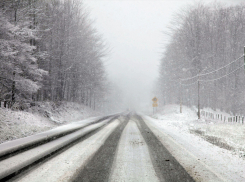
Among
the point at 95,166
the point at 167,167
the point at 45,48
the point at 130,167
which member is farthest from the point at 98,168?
the point at 45,48

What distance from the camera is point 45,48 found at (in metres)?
16.2

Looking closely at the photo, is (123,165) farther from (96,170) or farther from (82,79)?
(82,79)

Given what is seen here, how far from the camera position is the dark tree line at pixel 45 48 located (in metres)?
9.69

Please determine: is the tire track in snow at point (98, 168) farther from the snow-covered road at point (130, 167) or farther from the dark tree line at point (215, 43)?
the dark tree line at point (215, 43)

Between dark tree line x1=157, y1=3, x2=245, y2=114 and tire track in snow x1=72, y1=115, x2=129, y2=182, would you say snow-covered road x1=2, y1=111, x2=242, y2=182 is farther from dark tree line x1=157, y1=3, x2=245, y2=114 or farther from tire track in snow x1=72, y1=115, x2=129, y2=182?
dark tree line x1=157, y1=3, x2=245, y2=114

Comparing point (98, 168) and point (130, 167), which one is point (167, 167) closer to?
point (130, 167)

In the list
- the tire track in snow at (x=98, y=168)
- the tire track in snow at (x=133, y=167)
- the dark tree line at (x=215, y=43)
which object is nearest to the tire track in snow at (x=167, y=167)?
the tire track in snow at (x=133, y=167)

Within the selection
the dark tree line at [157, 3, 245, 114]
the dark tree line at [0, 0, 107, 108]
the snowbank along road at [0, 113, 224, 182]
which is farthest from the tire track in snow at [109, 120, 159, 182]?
the dark tree line at [157, 3, 245, 114]

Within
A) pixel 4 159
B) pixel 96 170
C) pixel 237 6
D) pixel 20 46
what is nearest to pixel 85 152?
pixel 96 170

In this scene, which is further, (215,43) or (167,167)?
(215,43)

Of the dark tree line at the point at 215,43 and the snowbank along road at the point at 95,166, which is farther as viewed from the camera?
the dark tree line at the point at 215,43

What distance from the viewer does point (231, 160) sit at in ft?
13.7

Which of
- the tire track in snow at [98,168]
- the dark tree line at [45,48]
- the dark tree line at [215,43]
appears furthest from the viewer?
the dark tree line at [215,43]

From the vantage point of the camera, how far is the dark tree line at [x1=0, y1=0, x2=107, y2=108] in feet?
31.8
